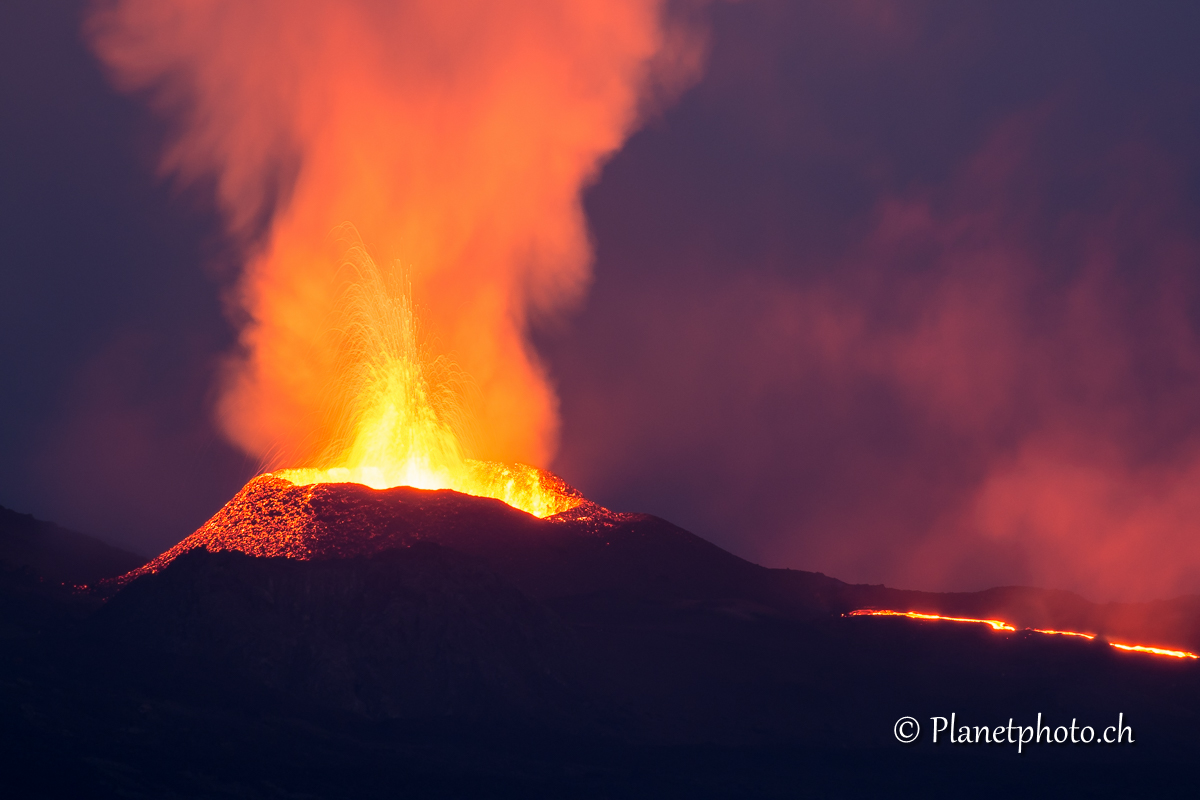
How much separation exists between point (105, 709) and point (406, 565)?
16.9m

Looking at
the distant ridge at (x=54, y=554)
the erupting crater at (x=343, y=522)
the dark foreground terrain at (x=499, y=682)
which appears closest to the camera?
the dark foreground terrain at (x=499, y=682)

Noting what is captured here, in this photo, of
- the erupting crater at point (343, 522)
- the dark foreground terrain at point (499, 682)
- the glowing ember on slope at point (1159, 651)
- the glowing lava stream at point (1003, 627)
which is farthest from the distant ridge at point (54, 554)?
the glowing ember on slope at point (1159, 651)

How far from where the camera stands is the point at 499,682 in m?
54.0

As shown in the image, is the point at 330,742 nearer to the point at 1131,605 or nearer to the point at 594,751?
the point at 594,751

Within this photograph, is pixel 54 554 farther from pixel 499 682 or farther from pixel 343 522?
pixel 499 682

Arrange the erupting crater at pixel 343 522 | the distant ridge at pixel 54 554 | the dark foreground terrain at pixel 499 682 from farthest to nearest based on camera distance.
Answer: the distant ridge at pixel 54 554 → the erupting crater at pixel 343 522 → the dark foreground terrain at pixel 499 682

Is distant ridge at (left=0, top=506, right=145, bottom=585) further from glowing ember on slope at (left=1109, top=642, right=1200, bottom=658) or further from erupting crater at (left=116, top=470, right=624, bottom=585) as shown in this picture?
glowing ember on slope at (left=1109, top=642, right=1200, bottom=658)

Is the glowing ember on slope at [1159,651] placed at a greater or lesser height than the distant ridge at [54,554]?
greater

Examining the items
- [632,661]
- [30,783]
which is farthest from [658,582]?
[30,783]

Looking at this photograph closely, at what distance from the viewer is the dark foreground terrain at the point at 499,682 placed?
43969mm

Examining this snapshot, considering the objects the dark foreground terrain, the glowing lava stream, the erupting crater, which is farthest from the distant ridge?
the glowing lava stream

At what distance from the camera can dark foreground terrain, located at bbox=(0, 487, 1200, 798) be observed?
4397 centimetres

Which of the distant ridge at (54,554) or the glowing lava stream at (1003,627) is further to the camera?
the distant ridge at (54,554)

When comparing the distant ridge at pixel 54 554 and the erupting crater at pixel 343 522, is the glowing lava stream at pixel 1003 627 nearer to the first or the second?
the erupting crater at pixel 343 522
